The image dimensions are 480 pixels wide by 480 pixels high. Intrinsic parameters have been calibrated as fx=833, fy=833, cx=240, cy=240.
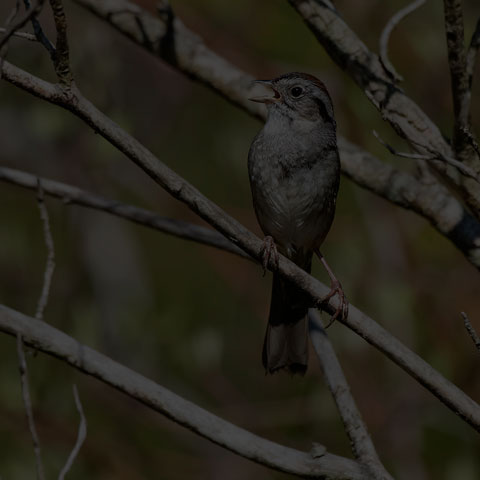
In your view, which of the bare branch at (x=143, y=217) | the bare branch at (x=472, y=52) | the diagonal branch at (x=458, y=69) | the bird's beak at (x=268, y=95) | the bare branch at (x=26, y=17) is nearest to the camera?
the bare branch at (x=26, y=17)

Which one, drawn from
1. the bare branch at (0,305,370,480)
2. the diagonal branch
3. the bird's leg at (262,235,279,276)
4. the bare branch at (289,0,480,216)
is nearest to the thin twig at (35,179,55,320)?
the bare branch at (0,305,370,480)

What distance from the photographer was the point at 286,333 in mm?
4168

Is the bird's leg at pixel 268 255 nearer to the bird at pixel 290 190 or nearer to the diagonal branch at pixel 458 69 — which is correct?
the diagonal branch at pixel 458 69

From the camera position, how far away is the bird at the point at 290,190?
4.21 m

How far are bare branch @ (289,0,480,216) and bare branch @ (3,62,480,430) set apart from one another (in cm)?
82

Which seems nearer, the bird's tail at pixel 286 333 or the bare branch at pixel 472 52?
the bare branch at pixel 472 52

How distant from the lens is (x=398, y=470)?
4.88 meters

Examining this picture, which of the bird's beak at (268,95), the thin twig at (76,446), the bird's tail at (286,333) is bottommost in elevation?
the thin twig at (76,446)

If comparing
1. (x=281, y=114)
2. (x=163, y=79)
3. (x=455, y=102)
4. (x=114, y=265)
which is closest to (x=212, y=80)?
(x=281, y=114)

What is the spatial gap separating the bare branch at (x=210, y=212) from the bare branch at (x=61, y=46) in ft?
0.12

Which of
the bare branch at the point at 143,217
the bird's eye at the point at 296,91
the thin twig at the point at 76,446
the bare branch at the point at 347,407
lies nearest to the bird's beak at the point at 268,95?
the bird's eye at the point at 296,91

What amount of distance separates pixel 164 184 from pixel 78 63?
3.53 meters

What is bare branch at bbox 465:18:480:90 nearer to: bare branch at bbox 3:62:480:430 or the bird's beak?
bare branch at bbox 3:62:480:430

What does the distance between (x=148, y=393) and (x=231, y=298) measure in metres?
3.90
